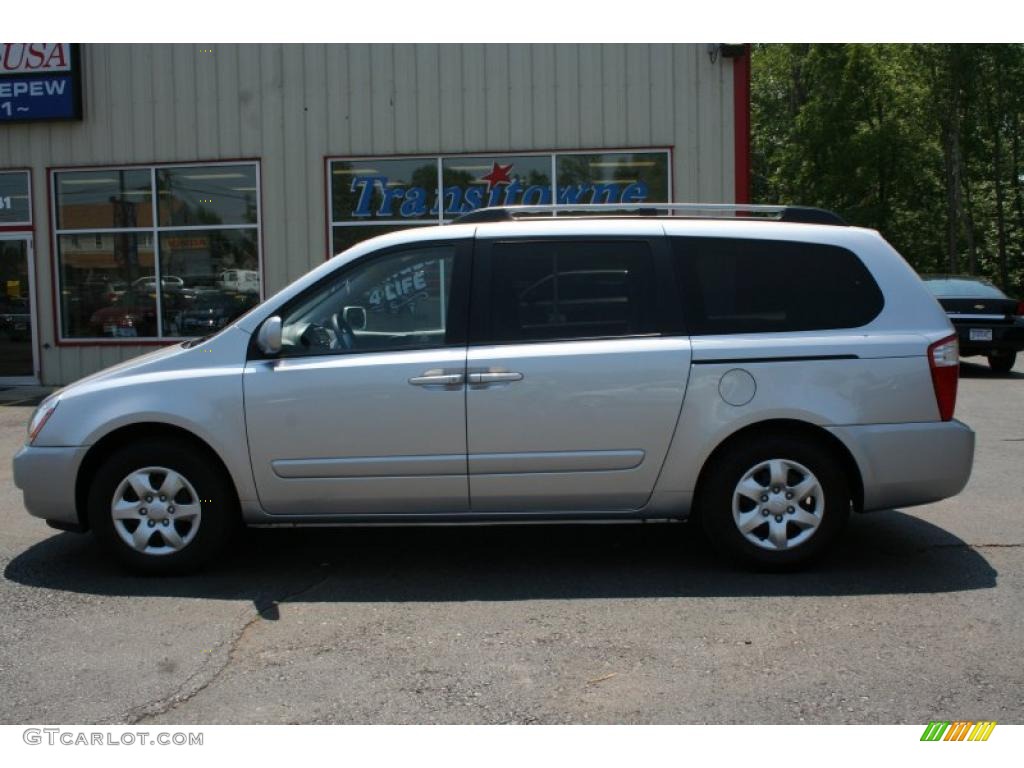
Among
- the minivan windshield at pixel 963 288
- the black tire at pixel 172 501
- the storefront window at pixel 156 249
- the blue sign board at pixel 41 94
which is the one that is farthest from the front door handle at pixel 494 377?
the minivan windshield at pixel 963 288

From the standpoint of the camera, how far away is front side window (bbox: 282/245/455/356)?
18.0 feet

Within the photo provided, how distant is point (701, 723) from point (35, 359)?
1352 centimetres

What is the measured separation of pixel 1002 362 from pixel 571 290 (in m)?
13.0

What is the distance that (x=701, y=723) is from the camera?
3721mm

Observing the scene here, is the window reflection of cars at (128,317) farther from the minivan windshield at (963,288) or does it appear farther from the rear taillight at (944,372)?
the rear taillight at (944,372)

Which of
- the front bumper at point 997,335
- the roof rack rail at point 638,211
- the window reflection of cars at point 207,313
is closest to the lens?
the roof rack rail at point 638,211

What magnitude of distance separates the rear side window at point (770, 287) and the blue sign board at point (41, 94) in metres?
11.3

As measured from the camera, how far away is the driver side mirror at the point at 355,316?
5.54 metres

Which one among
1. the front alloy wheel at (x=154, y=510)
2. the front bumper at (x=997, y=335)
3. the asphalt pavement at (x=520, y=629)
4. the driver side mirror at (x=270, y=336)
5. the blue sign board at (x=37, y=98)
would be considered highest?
the blue sign board at (x=37, y=98)

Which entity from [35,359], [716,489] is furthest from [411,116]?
[716,489]

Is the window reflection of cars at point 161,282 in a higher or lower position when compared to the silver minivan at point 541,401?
higher

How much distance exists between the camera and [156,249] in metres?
14.6

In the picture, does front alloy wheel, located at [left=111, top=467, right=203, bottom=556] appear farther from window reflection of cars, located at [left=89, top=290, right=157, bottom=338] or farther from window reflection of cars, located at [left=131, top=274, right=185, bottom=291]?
window reflection of cars, located at [left=89, top=290, right=157, bottom=338]
